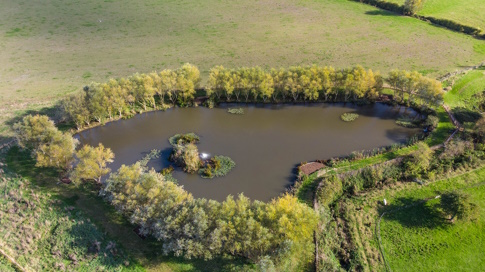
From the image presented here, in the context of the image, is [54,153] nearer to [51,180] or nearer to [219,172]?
[51,180]

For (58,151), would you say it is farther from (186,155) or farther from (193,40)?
(193,40)

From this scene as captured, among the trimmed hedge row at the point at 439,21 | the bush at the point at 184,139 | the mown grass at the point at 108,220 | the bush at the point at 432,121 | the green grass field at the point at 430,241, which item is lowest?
the mown grass at the point at 108,220

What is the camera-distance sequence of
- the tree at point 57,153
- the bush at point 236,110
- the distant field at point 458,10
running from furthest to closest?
1. the distant field at point 458,10
2. the bush at point 236,110
3. the tree at point 57,153

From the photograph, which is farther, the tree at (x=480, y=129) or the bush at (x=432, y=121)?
the bush at (x=432, y=121)

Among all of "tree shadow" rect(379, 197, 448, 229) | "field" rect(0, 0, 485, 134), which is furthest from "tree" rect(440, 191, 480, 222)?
"field" rect(0, 0, 485, 134)

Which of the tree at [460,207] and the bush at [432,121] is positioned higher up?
the bush at [432,121]

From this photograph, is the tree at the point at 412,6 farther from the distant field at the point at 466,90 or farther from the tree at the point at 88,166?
the tree at the point at 88,166

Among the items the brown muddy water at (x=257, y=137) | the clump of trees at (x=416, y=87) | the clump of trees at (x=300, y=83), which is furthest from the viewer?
the clump of trees at (x=300, y=83)

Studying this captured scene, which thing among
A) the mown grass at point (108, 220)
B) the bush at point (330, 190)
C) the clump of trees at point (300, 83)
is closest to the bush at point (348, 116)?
the clump of trees at point (300, 83)
